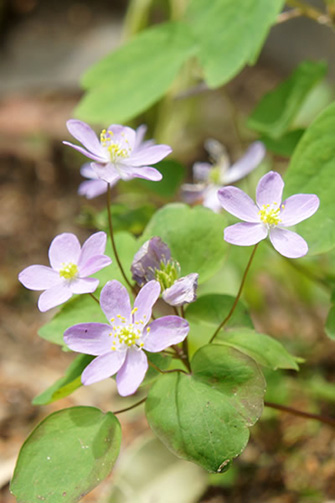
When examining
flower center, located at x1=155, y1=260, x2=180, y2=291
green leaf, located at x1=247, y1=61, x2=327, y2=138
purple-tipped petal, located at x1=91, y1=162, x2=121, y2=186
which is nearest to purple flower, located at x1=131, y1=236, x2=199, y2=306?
flower center, located at x1=155, y1=260, x2=180, y2=291

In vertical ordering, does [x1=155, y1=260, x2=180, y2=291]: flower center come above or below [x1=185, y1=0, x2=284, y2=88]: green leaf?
below

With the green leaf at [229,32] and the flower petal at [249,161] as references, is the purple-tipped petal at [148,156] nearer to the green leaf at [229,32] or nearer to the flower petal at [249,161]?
the green leaf at [229,32]

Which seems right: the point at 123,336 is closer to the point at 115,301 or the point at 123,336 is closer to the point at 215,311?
the point at 115,301

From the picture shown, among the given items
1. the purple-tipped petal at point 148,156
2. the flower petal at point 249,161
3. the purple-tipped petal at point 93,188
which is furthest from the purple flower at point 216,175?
the purple-tipped petal at point 148,156

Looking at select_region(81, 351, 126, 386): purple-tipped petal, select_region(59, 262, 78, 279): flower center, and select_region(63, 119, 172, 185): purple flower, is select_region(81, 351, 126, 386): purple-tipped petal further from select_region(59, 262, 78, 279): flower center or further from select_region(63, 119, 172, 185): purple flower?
select_region(63, 119, 172, 185): purple flower

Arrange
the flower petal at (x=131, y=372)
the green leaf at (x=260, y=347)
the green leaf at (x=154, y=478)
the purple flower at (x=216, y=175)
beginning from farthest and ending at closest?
the purple flower at (x=216, y=175) < the green leaf at (x=154, y=478) < the green leaf at (x=260, y=347) < the flower petal at (x=131, y=372)

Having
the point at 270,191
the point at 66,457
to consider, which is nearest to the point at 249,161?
the point at 270,191
